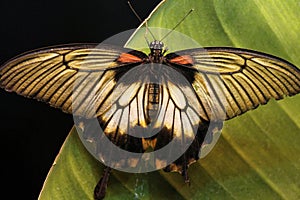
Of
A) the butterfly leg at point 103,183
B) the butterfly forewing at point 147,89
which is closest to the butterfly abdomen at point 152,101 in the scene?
the butterfly forewing at point 147,89

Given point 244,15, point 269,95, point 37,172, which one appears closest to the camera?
point 269,95

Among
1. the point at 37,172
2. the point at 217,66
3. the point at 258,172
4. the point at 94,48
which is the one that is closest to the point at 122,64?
the point at 94,48

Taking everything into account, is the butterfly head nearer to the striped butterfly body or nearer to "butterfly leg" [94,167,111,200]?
the striped butterfly body

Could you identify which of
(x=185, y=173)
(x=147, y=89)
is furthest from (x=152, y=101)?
(x=185, y=173)

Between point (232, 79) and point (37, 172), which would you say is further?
point (37, 172)

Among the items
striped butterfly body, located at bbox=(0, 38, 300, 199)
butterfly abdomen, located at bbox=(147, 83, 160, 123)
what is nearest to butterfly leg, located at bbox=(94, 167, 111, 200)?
striped butterfly body, located at bbox=(0, 38, 300, 199)

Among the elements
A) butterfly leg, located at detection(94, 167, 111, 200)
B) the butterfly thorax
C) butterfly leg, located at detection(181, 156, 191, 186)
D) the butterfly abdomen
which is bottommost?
butterfly leg, located at detection(181, 156, 191, 186)

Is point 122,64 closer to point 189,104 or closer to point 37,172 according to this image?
point 189,104
